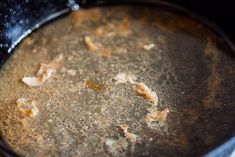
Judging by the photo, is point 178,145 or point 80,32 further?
point 80,32

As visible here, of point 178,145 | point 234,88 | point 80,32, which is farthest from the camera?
point 80,32

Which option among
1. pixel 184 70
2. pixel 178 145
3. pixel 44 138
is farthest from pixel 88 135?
pixel 184 70

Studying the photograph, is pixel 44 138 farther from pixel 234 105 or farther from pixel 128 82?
pixel 234 105

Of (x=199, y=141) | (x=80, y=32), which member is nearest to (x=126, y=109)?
(x=199, y=141)

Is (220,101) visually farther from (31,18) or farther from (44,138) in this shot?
(31,18)

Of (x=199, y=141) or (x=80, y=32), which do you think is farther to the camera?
(x=80, y=32)

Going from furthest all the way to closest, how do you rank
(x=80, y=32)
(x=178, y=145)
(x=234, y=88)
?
1. (x=80, y=32)
2. (x=234, y=88)
3. (x=178, y=145)
